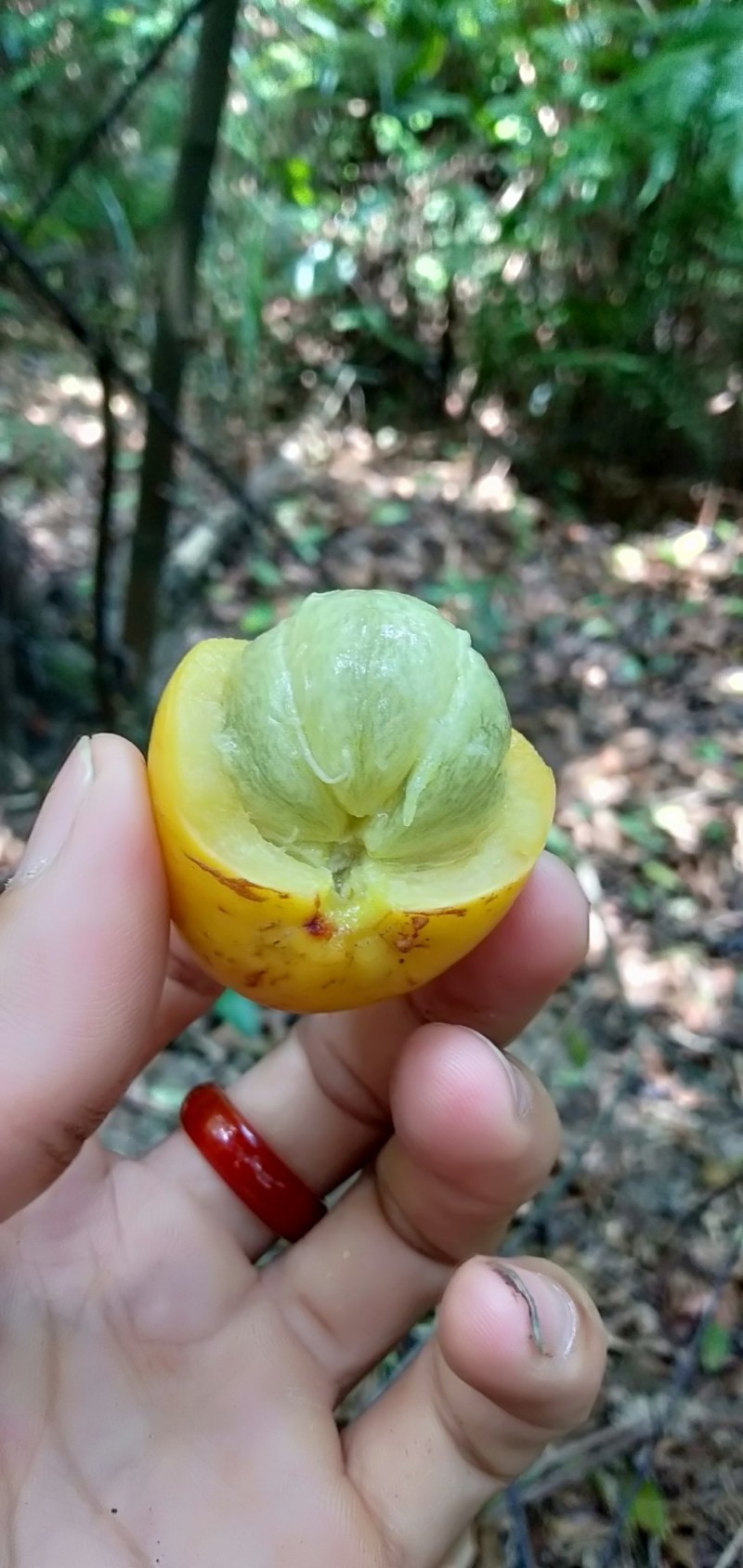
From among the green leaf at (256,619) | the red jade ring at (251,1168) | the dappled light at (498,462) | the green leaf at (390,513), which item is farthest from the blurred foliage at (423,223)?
the red jade ring at (251,1168)

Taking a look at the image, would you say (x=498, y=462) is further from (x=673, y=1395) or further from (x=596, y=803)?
(x=673, y=1395)

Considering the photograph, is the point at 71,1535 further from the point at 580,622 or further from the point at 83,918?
the point at 580,622

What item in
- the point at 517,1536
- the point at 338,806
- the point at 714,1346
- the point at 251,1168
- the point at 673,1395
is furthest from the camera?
the point at 714,1346

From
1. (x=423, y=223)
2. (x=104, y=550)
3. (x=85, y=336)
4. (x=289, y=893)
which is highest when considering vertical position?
(x=423, y=223)

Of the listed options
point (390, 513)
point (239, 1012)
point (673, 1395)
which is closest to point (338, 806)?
point (239, 1012)

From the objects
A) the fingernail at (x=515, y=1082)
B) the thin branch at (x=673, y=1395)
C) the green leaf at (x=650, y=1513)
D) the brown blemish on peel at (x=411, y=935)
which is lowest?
the green leaf at (x=650, y=1513)

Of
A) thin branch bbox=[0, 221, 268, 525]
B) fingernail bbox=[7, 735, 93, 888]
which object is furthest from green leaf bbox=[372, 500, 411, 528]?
fingernail bbox=[7, 735, 93, 888]

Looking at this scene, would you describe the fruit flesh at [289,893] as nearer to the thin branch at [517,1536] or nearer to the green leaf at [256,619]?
the thin branch at [517,1536]

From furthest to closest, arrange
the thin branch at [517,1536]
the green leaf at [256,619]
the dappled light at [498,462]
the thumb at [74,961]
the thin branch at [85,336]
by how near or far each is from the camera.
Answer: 1. the green leaf at [256,619]
2. the dappled light at [498,462]
3. the thin branch at [85,336]
4. the thin branch at [517,1536]
5. the thumb at [74,961]
